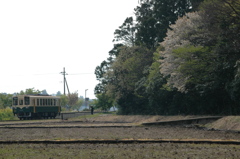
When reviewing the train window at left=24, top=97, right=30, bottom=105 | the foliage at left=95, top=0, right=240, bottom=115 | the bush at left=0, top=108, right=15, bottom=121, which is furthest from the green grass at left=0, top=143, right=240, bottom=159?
the bush at left=0, top=108, right=15, bottom=121

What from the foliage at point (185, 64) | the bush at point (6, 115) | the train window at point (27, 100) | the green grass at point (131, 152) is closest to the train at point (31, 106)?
the train window at point (27, 100)

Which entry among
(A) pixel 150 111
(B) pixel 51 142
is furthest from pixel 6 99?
(B) pixel 51 142

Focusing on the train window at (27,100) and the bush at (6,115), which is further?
the bush at (6,115)

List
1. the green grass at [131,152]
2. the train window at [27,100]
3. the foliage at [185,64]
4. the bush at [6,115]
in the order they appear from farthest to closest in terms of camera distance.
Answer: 1. the bush at [6,115]
2. the train window at [27,100]
3. the foliage at [185,64]
4. the green grass at [131,152]

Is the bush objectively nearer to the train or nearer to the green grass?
the train

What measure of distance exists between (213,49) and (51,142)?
775 inches

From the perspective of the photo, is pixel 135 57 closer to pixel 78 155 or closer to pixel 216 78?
pixel 216 78

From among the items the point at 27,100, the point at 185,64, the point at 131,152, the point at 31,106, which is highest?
the point at 185,64

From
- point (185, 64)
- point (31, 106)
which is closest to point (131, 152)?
point (185, 64)

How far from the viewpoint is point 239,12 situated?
29.0 metres

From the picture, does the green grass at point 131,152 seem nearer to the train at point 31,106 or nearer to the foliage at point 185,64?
the foliage at point 185,64

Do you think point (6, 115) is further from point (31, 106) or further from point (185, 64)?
point (185, 64)

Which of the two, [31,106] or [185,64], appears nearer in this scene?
[185,64]

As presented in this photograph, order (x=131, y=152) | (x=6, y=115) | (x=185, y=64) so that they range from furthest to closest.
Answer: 1. (x=6, y=115)
2. (x=185, y=64)
3. (x=131, y=152)
